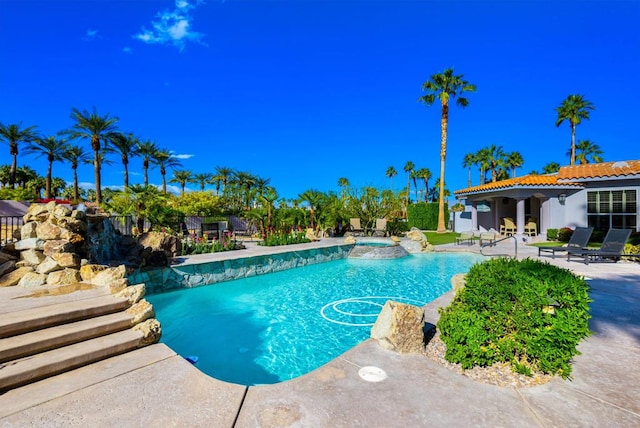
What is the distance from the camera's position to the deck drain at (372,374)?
277 centimetres

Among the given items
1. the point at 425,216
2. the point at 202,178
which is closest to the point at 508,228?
the point at 425,216

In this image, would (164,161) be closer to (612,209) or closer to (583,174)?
(583,174)

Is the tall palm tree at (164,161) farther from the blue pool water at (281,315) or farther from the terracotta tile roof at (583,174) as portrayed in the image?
the terracotta tile roof at (583,174)

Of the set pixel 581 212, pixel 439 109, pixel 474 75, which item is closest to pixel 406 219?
pixel 439 109

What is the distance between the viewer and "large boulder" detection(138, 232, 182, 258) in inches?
369

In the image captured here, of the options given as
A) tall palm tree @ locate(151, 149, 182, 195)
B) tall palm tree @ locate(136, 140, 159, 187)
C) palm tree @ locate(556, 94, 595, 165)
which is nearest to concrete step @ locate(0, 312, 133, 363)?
tall palm tree @ locate(136, 140, 159, 187)

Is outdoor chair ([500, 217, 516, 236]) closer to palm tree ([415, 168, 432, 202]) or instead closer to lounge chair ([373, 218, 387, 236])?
lounge chair ([373, 218, 387, 236])

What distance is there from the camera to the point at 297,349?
16.4 ft

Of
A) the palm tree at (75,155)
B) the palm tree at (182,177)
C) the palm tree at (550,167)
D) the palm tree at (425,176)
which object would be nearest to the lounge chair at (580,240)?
the palm tree at (550,167)

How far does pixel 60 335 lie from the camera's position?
340 centimetres

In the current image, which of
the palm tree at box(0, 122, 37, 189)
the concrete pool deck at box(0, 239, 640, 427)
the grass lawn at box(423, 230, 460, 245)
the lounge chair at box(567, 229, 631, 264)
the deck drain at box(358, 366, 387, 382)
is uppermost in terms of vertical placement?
the palm tree at box(0, 122, 37, 189)

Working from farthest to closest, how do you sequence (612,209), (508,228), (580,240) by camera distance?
(508,228), (612,209), (580,240)

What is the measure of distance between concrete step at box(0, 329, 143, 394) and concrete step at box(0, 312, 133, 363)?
2.9 inches

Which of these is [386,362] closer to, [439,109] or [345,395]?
[345,395]
